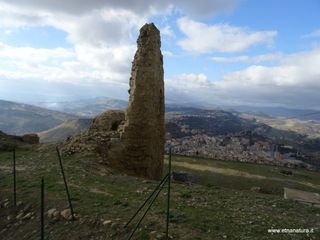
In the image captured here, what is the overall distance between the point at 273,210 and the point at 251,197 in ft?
6.44

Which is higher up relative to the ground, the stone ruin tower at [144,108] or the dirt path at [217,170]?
the stone ruin tower at [144,108]

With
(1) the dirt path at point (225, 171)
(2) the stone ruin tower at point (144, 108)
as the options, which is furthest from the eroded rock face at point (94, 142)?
(1) the dirt path at point (225, 171)

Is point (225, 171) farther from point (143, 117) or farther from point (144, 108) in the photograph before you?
point (144, 108)

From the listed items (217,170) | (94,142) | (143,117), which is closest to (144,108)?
(143,117)

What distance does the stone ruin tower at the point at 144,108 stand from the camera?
56.0 feet

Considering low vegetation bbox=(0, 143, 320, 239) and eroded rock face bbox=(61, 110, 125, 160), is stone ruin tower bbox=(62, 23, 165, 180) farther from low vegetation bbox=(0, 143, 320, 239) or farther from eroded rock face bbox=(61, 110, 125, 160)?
low vegetation bbox=(0, 143, 320, 239)

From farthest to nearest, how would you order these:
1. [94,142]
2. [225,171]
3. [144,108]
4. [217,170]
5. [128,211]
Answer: [217,170]
[225,171]
[94,142]
[144,108]
[128,211]

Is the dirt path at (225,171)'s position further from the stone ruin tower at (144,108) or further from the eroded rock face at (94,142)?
the stone ruin tower at (144,108)

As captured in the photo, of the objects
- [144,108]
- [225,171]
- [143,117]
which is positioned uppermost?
[144,108]

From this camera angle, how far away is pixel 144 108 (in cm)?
1712

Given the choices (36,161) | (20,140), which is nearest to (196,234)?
(36,161)

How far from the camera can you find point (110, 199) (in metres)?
10.4

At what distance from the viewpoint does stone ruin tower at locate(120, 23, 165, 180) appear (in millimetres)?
17078

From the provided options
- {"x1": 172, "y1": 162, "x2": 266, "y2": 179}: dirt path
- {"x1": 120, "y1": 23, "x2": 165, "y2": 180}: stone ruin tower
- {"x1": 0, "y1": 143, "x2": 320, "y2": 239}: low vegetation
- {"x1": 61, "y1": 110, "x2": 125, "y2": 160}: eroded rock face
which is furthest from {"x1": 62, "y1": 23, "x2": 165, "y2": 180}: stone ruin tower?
{"x1": 172, "y1": 162, "x2": 266, "y2": 179}: dirt path
